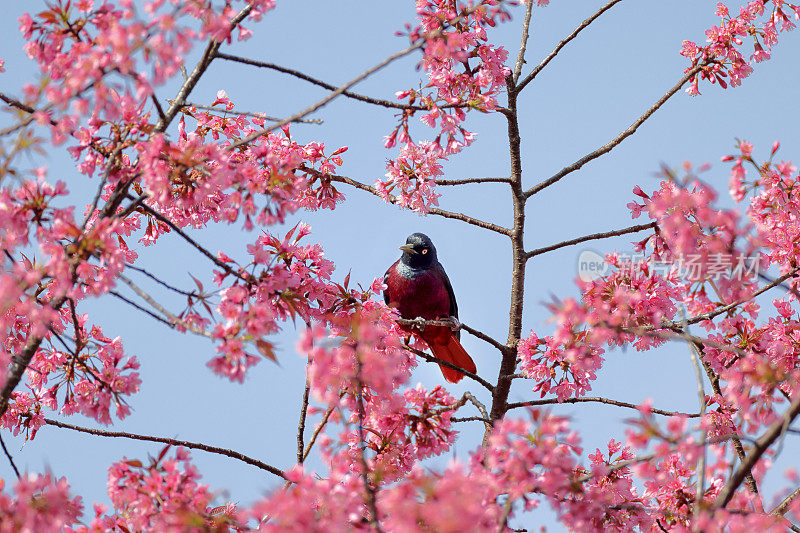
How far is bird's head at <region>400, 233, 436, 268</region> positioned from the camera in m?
6.41

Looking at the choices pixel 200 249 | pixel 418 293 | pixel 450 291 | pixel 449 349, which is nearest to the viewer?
pixel 200 249

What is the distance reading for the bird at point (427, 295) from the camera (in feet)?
19.2

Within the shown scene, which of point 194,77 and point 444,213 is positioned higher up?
point 444,213

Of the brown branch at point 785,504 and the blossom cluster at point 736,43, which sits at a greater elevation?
the blossom cluster at point 736,43

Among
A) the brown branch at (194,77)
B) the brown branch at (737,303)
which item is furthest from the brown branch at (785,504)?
the brown branch at (194,77)

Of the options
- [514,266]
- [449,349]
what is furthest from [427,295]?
[514,266]

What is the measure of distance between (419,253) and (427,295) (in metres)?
0.40

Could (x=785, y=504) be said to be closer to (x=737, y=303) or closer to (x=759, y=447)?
(x=737, y=303)

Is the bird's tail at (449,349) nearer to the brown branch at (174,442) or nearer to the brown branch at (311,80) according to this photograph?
the brown branch at (174,442)

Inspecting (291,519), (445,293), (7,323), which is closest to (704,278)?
(291,519)

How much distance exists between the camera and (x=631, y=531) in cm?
411

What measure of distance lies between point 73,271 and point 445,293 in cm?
389

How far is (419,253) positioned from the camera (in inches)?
253

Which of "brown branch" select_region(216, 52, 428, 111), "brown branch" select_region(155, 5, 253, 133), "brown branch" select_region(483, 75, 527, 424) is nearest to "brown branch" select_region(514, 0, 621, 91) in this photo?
"brown branch" select_region(483, 75, 527, 424)
